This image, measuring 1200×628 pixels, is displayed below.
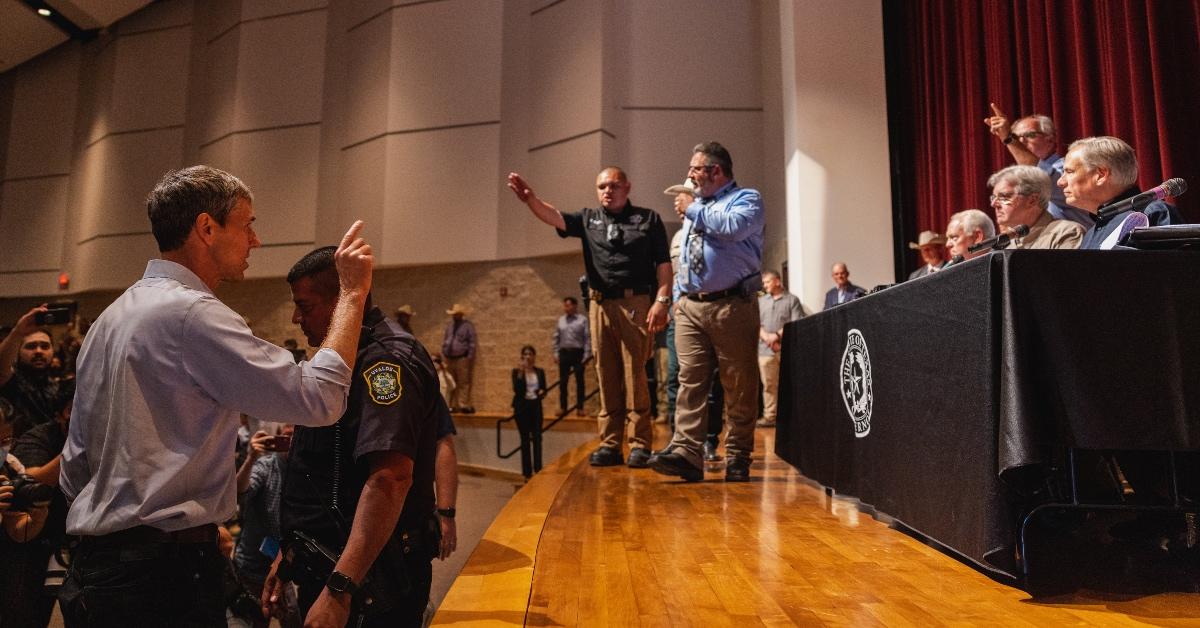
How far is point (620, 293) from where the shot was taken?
3576mm

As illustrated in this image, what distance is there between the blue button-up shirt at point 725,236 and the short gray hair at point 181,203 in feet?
6.47

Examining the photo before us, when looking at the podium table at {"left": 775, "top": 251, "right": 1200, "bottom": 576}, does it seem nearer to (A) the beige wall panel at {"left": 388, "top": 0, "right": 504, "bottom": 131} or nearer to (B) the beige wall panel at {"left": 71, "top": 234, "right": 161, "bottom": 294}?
(A) the beige wall panel at {"left": 388, "top": 0, "right": 504, "bottom": 131}

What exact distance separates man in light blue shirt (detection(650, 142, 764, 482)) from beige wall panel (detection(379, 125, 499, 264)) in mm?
6897

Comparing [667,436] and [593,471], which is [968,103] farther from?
[593,471]

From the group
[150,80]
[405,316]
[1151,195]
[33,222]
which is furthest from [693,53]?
[33,222]

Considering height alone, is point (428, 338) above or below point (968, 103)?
below

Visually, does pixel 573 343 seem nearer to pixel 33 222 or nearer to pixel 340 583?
pixel 340 583

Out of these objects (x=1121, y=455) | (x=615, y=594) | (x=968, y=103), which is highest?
(x=968, y=103)

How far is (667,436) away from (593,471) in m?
2.01

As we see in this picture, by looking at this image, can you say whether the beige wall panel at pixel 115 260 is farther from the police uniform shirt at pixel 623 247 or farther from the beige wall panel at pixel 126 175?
the police uniform shirt at pixel 623 247

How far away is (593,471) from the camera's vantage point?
3.53 m

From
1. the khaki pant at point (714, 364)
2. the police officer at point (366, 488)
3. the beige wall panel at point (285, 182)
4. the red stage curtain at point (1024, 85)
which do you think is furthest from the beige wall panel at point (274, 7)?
the police officer at point (366, 488)

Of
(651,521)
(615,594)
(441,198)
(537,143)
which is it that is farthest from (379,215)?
(615,594)

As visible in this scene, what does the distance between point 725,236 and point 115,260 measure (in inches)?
508
